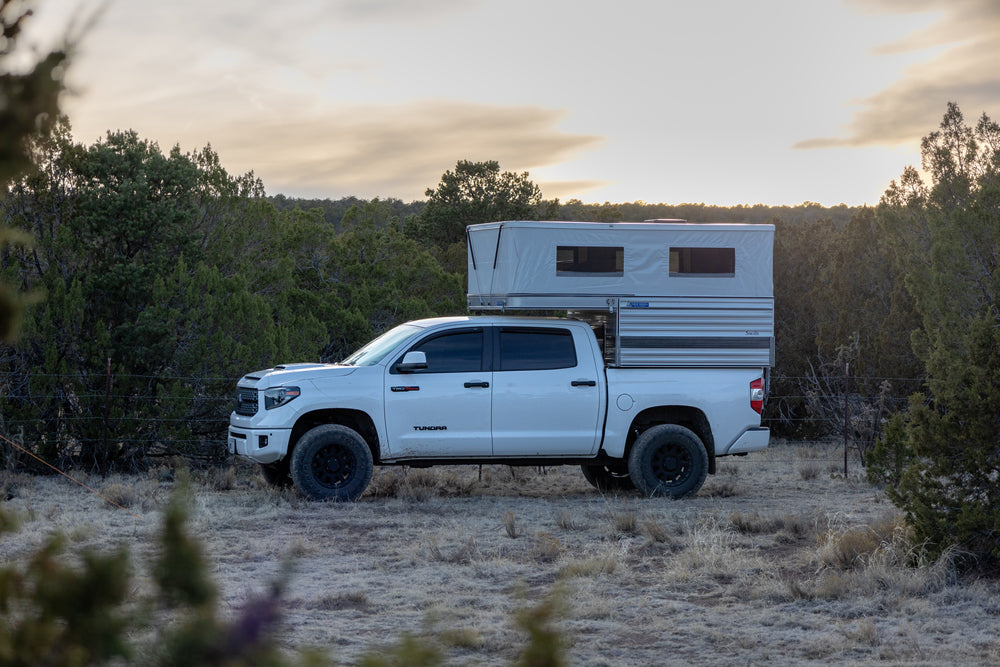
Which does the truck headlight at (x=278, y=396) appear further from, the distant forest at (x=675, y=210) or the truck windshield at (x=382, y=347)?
the distant forest at (x=675, y=210)

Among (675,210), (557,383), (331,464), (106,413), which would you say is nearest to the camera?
(331,464)

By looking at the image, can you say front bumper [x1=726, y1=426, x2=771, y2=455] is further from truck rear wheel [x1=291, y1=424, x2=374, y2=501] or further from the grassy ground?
truck rear wheel [x1=291, y1=424, x2=374, y2=501]

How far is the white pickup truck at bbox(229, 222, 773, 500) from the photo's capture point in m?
11.2

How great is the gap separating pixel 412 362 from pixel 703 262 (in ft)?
11.2

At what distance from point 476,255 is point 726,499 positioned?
3888mm

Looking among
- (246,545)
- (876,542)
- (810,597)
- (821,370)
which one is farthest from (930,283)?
(246,545)

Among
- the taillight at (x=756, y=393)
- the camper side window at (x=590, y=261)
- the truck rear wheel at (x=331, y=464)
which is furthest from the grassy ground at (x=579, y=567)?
the camper side window at (x=590, y=261)

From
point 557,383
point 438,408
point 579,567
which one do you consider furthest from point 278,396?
point 579,567

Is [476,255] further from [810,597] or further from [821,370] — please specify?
[821,370]

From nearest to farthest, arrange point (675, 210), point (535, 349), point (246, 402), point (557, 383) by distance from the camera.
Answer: point (246, 402) → point (557, 383) → point (535, 349) → point (675, 210)

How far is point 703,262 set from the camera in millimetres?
12172

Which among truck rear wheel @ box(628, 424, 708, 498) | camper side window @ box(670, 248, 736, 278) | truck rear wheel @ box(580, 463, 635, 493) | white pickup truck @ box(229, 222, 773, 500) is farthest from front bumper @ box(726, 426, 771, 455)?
camper side window @ box(670, 248, 736, 278)

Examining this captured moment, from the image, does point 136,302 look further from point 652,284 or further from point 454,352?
point 652,284

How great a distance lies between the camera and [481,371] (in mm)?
11461
